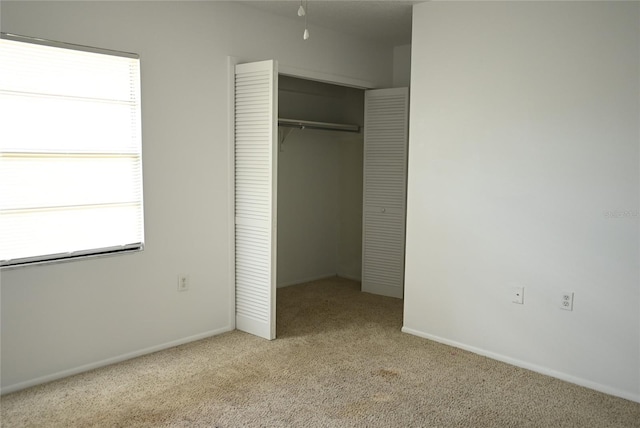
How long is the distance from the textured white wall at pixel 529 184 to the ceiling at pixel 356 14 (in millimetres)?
306

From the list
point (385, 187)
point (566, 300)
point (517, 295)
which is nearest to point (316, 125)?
point (385, 187)

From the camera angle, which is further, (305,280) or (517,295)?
(305,280)

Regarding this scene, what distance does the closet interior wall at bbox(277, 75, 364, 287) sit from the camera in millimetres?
5449

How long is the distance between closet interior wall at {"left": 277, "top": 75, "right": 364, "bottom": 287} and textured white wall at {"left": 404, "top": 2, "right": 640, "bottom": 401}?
1766 millimetres

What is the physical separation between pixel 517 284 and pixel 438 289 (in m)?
0.60

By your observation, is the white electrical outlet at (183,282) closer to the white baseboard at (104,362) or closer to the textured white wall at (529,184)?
the white baseboard at (104,362)

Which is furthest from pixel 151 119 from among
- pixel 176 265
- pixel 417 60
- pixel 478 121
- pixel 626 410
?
pixel 626 410

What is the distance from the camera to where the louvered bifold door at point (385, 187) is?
4.85m

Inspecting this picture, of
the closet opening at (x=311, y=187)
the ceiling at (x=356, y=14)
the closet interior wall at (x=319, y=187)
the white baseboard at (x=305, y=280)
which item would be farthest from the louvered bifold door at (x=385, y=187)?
the white baseboard at (x=305, y=280)

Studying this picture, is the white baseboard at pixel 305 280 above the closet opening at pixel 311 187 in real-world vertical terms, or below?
below

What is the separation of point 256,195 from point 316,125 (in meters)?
1.57

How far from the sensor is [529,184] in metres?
3.36

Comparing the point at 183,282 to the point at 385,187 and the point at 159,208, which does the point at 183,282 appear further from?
the point at 385,187

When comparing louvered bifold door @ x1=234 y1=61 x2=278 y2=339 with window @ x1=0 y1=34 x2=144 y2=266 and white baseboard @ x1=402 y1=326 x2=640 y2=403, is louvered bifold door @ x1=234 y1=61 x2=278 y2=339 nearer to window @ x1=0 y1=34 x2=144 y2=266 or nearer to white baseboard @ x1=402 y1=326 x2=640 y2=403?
window @ x1=0 y1=34 x2=144 y2=266
